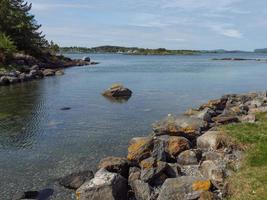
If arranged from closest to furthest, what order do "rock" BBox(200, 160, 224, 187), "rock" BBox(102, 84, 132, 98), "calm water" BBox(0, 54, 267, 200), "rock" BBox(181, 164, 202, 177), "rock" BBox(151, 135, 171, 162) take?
"rock" BBox(200, 160, 224, 187), "rock" BBox(181, 164, 202, 177), "rock" BBox(151, 135, 171, 162), "calm water" BBox(0, 54, 267, 200), "rock" BBox(102, 84, 132, 98)

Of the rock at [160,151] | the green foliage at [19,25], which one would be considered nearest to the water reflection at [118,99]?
the rock at [160,151]

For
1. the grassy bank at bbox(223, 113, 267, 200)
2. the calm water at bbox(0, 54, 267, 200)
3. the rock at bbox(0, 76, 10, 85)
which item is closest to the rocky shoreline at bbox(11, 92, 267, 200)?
the grassy bank at bbox(223, 113, 267, 200)

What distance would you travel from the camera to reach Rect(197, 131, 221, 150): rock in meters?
23.6

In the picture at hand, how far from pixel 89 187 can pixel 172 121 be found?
38.8ft

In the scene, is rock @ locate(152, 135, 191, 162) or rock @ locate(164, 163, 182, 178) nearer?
rock @ locate(164, 163, 182, 178)

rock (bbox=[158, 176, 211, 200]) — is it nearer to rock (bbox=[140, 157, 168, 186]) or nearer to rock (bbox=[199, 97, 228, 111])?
rock (bbox=[140, 157, 168, 186])

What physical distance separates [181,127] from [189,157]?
4914 mm

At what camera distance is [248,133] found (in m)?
23.8

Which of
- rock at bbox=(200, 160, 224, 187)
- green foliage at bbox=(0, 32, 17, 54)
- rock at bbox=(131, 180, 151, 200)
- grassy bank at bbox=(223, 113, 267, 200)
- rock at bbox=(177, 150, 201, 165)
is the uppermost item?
green foliage at bbox=(0, 32, 17, 54)

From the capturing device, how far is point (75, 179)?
20922mm

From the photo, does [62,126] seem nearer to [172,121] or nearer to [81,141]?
[81,141]

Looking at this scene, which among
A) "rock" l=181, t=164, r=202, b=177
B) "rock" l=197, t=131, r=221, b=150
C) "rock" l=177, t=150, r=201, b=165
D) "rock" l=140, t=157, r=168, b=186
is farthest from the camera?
"rock" l=197, t=131, r=221, b=150

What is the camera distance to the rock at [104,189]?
1772 cm

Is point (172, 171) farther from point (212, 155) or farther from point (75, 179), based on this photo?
point (75, 179)
